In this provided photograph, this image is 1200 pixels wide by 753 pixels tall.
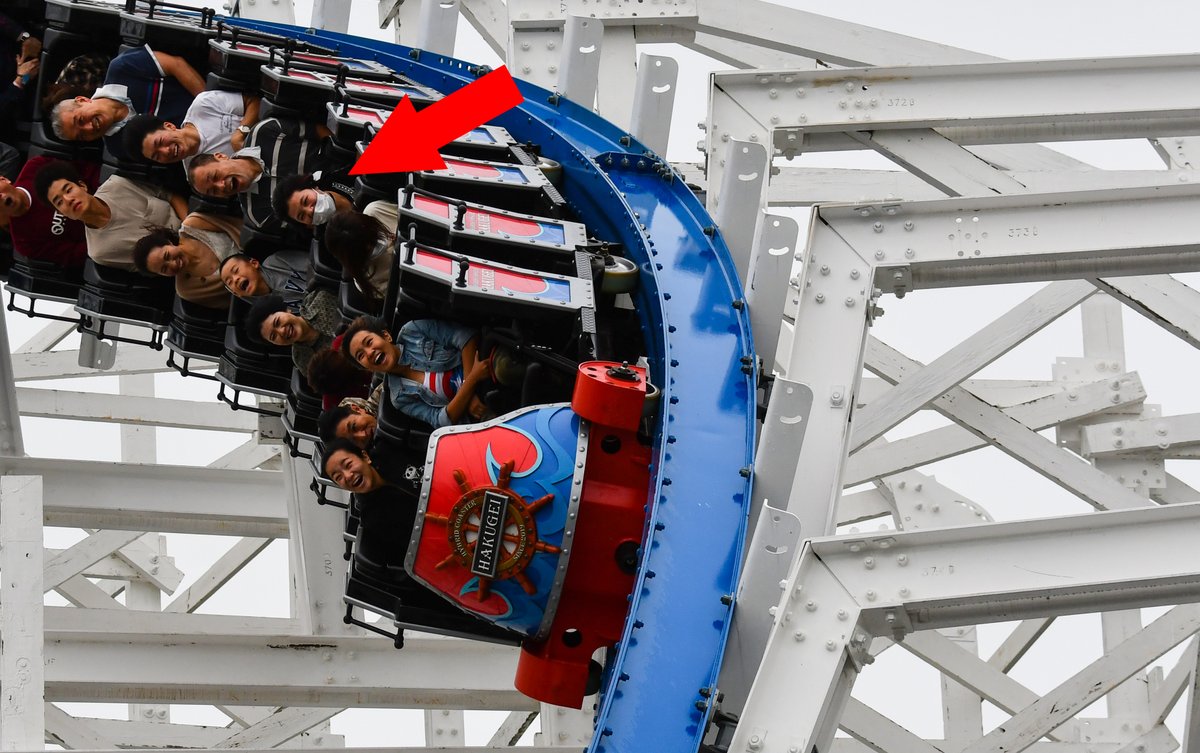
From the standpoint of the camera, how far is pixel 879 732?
29.5 feet

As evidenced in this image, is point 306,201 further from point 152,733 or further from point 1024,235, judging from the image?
point 152,733

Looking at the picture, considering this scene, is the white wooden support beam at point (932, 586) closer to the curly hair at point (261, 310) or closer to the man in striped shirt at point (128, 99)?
the curly hair at point (261, 310)

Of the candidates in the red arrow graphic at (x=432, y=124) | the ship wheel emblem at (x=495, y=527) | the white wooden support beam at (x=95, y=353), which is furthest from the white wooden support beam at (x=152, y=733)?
the ship wheel emblem at (x=495, y=527)

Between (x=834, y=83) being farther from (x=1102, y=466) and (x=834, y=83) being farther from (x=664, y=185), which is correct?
(x=1102, y=466)

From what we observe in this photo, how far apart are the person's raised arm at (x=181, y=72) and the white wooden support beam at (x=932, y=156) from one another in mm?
2884

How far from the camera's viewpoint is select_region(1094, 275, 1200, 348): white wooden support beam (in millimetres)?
7391

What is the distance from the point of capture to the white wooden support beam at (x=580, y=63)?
25.7 ft

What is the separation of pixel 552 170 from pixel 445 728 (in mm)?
5297

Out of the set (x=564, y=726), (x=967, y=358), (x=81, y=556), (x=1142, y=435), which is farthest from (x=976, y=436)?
(x=81, y=556)

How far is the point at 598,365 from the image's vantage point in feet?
20.3

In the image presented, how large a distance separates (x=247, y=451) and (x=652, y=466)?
6586 mm

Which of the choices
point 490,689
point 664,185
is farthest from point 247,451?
point 664,185

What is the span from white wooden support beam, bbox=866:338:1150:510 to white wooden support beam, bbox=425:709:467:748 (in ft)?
14.7

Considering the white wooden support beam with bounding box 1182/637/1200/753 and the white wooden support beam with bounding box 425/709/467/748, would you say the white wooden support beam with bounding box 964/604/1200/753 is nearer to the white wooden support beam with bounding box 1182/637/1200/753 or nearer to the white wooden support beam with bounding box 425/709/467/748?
the white wooden support beam with bounding box 1182/637/1200/753
